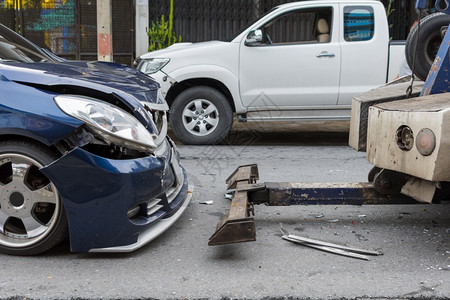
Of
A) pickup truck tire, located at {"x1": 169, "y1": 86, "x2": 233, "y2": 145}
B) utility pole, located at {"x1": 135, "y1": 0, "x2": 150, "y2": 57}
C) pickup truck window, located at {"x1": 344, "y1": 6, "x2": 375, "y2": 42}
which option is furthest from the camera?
utility pole, located at {"x1": 135, "y1": 0, "x2": 150, "y2": 57}

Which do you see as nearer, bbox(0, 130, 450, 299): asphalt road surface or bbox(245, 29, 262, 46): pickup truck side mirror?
bbox(0, 130, 450, 299): asphalt road surface

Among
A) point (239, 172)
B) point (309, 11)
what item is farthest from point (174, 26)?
point (239, 172)

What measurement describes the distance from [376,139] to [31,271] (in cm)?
236

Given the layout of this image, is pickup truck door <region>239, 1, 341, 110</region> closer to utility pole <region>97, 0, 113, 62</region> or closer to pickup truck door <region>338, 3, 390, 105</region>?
pickup truck door <region>338, 3, 390, 105</region>

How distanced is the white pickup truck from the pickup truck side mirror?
0.6 inches

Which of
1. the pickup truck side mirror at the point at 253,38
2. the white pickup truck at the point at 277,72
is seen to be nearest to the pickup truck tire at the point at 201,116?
the white pickup truck at the point at 277,72

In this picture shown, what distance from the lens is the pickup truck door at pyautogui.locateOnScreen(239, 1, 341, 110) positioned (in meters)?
8.29

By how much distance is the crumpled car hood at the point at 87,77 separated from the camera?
355cm

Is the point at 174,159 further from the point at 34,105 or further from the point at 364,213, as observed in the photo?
the point at 364,213

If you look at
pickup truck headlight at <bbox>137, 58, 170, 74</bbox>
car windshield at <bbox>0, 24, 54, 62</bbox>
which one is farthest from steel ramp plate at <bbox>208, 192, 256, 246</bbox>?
pickup truck headlight at <bbox>137, 58, 170, 74</bbox>

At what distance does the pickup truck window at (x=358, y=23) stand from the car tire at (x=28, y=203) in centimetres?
598

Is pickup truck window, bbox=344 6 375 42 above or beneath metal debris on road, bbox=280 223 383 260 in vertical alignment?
above

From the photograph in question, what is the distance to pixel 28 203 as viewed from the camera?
3.55 metres

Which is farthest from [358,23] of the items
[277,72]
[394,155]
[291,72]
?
[394,155]
